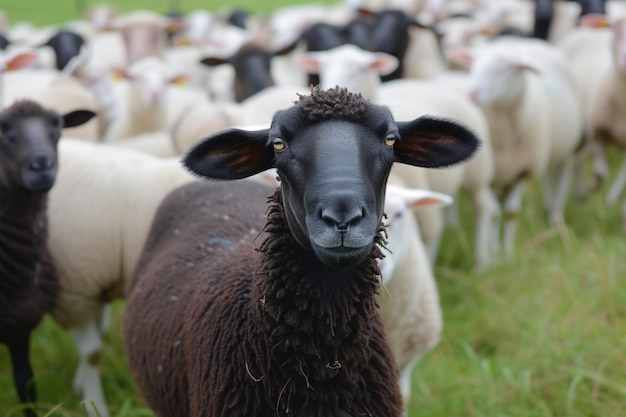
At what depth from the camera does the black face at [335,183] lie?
1.74 m

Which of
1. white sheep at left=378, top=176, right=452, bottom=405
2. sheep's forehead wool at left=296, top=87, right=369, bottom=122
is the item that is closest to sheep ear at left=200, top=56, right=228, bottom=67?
white sheep at left=378, top=176, right=452, bottom=405

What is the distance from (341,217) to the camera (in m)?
1.72

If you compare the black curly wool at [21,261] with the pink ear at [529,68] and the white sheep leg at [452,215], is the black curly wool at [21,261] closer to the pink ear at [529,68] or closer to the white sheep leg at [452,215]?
the pink ear at [529,68]

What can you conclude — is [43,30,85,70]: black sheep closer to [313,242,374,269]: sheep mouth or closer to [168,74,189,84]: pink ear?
[168,74,189,84]: pink ear

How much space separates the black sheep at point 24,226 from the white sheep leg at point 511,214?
302 centimetres

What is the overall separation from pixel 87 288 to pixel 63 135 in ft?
4.63

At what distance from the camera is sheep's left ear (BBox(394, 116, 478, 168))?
2047mm

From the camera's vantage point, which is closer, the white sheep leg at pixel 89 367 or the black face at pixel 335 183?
the black face at pixel 335 183

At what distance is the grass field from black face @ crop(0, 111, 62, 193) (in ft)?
2.84

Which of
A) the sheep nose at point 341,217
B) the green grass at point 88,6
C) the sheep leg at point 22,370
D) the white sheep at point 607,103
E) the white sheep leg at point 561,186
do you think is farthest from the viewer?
the green grass at point 88,6

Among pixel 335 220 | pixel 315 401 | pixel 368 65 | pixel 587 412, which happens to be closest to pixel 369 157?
pixel 335 220

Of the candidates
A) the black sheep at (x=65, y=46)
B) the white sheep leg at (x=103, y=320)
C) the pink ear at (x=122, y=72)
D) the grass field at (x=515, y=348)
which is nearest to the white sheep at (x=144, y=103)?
the pink ear at (x=122, y=72)

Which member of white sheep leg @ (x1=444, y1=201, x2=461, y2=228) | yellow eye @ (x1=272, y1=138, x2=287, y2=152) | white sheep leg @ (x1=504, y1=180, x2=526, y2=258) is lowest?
white sheep leg @ (x1=444, y1=201, x2=461, y2=228)

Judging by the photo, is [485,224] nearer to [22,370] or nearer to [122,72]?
[122,72]
